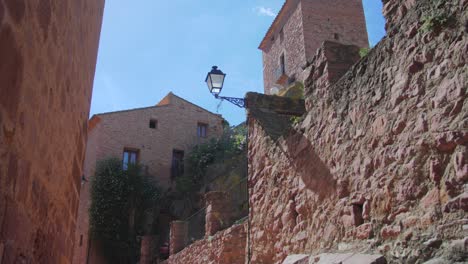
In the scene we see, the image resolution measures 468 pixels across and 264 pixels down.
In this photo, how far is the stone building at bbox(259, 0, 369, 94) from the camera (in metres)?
25.6

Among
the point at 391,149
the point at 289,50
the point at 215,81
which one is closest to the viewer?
the point at 391,149

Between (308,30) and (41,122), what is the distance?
79.6ft

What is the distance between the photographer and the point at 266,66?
1204 inches

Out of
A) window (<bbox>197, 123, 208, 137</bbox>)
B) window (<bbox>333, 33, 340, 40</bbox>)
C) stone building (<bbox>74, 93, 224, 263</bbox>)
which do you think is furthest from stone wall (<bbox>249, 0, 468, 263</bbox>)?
window (<bbox>333, 33, 340, 40</bbox>)

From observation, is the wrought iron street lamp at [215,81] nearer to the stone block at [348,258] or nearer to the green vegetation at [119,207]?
the stone block at [348,258]

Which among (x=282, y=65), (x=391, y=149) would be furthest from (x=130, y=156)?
(x=391, y=149)

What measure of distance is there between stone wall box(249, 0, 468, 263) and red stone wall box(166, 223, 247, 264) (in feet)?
9.83

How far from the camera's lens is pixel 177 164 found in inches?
963

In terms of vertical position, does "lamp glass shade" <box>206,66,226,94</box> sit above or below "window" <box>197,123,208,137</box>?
below

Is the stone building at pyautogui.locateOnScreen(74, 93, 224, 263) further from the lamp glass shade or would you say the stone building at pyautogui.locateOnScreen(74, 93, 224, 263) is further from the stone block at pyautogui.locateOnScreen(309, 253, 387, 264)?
the stone block at pyautogui.locateOnScreen(309, 253, 387, 264)

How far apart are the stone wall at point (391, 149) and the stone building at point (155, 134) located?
56.7 feet

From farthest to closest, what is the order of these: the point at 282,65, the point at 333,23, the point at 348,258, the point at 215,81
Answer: the point at 282,65
the point at 333,23
the point at 215,81
the point at 348,258

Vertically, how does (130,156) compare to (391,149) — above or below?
above

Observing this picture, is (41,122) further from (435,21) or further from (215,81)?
(215,81)
